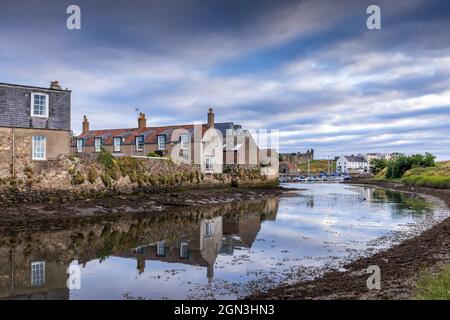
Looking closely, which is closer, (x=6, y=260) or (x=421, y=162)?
(x=6, y=260)

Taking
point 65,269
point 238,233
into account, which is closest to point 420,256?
point 238,233

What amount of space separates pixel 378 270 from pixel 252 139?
1940 inches

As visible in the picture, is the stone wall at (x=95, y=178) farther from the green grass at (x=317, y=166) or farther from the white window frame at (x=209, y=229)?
the green grass at (x=317, y=166)

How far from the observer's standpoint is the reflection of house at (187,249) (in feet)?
49.2

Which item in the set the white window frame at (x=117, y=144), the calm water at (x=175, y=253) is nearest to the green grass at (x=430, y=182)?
the calm water at (x=175, y=253)

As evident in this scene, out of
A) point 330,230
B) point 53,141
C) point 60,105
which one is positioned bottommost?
point 330,230

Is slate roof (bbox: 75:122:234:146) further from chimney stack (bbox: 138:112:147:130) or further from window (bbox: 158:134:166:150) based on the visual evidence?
chimney stack (bbox: 138:112:147:130)

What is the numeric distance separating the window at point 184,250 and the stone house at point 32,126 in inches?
600

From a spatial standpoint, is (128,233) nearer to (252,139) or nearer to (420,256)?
(420,256)

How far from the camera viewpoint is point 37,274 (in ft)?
41.8

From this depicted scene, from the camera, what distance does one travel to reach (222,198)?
41.7 meters

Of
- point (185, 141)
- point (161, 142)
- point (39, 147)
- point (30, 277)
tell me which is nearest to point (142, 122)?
point (161, 142)

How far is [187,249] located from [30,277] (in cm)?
640
